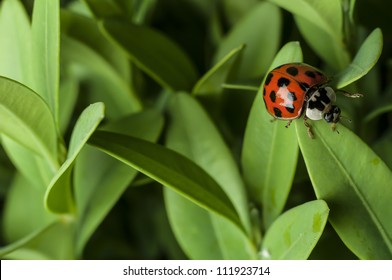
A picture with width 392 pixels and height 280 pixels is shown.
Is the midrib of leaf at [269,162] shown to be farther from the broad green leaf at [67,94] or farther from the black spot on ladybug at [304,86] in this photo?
the broad green leaf at [67,94]

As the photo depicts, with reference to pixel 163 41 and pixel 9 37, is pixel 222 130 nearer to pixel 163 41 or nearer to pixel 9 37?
pixel 163 41

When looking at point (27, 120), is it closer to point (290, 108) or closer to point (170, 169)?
point (170, 169)

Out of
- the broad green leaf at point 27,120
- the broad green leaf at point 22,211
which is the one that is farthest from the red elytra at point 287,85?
the broad green leaf at point 22,211

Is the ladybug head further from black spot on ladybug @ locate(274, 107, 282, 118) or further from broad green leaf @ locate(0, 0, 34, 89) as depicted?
broad green leaf @ locate(0, 0, 34, 89)

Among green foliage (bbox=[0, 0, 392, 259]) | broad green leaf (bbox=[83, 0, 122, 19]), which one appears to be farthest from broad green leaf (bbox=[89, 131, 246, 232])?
broad green leaf (bbox=[83, 0, 122, 19])

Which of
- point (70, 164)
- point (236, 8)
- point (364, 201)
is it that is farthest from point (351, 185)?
point (236, 8)

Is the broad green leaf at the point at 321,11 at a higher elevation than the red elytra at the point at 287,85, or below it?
higher
